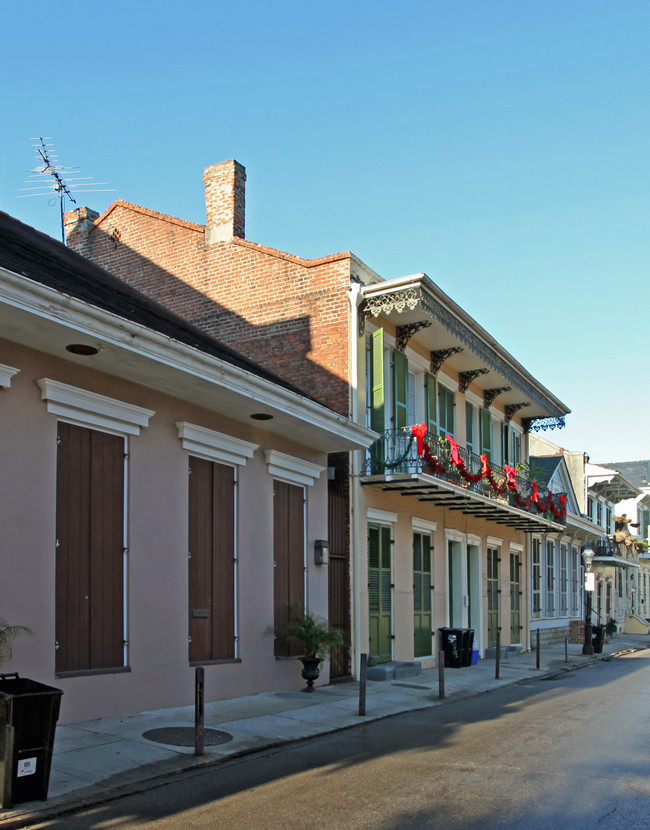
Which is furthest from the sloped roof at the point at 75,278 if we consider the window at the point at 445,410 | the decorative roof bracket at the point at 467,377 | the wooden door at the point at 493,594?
the wooden door at the point at 493,594

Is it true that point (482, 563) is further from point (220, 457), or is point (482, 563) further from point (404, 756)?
point (404, 756)

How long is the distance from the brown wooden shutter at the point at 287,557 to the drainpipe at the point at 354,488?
62.4 inches

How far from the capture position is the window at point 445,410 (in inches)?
761

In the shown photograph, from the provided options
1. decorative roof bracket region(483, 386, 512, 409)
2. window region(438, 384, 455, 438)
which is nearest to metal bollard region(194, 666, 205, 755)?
window region(438, 384, 455, 438)

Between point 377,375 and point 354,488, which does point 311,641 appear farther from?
point 377,375

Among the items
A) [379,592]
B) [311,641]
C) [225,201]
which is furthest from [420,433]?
[225,201]

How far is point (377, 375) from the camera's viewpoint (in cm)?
1584

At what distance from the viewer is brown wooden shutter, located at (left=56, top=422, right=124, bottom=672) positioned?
905 cm

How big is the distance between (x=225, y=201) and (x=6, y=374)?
9.75m

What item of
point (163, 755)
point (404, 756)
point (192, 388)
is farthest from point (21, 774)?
point (192, 388)

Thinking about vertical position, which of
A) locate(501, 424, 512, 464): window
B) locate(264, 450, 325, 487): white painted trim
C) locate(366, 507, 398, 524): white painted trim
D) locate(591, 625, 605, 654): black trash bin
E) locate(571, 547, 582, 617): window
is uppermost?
locate(501, 424, 512, 464): window

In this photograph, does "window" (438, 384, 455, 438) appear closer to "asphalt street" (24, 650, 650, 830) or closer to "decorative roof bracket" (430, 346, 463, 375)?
"decorative roof bracket" (430, 346, 463, 375)

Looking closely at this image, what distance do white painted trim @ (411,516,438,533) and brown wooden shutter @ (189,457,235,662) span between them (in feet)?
20.8

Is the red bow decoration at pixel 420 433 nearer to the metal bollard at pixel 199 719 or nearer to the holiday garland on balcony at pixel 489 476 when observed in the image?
the holiday garland on balcony at pixel 489 476
